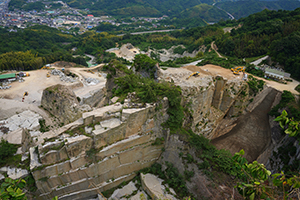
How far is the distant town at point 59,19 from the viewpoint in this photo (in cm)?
11594

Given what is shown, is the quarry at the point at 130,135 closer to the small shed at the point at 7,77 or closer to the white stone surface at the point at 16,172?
the white stone surface at the point at 16,172

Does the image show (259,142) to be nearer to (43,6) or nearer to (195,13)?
(195,13)

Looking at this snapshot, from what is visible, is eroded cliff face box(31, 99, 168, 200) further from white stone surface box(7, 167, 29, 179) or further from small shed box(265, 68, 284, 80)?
small shed box(265, 68, 284, 80)

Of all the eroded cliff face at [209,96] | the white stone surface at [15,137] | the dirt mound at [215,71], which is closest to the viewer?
the white stone surface at [15,137]

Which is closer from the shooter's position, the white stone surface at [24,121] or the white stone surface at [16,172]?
the white stone surface at [16,172]

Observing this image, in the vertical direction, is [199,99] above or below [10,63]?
above

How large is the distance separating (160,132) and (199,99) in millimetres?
8436

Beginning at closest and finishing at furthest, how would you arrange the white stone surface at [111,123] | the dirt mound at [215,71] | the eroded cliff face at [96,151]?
the eroded cliff face at [96,151] < the white stone surface at [111,123] < the dirt mound at [215,71]

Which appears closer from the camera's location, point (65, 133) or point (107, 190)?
point (65, 133)

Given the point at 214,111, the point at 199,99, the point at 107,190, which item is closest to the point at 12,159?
the point at 107,190

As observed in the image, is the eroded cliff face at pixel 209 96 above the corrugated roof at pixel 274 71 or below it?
below

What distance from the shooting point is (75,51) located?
75.5 m

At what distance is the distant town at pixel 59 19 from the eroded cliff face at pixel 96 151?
114 m

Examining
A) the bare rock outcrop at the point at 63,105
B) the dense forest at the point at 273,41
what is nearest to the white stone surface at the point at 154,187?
the bare rock outcrop at the point at 63,105
